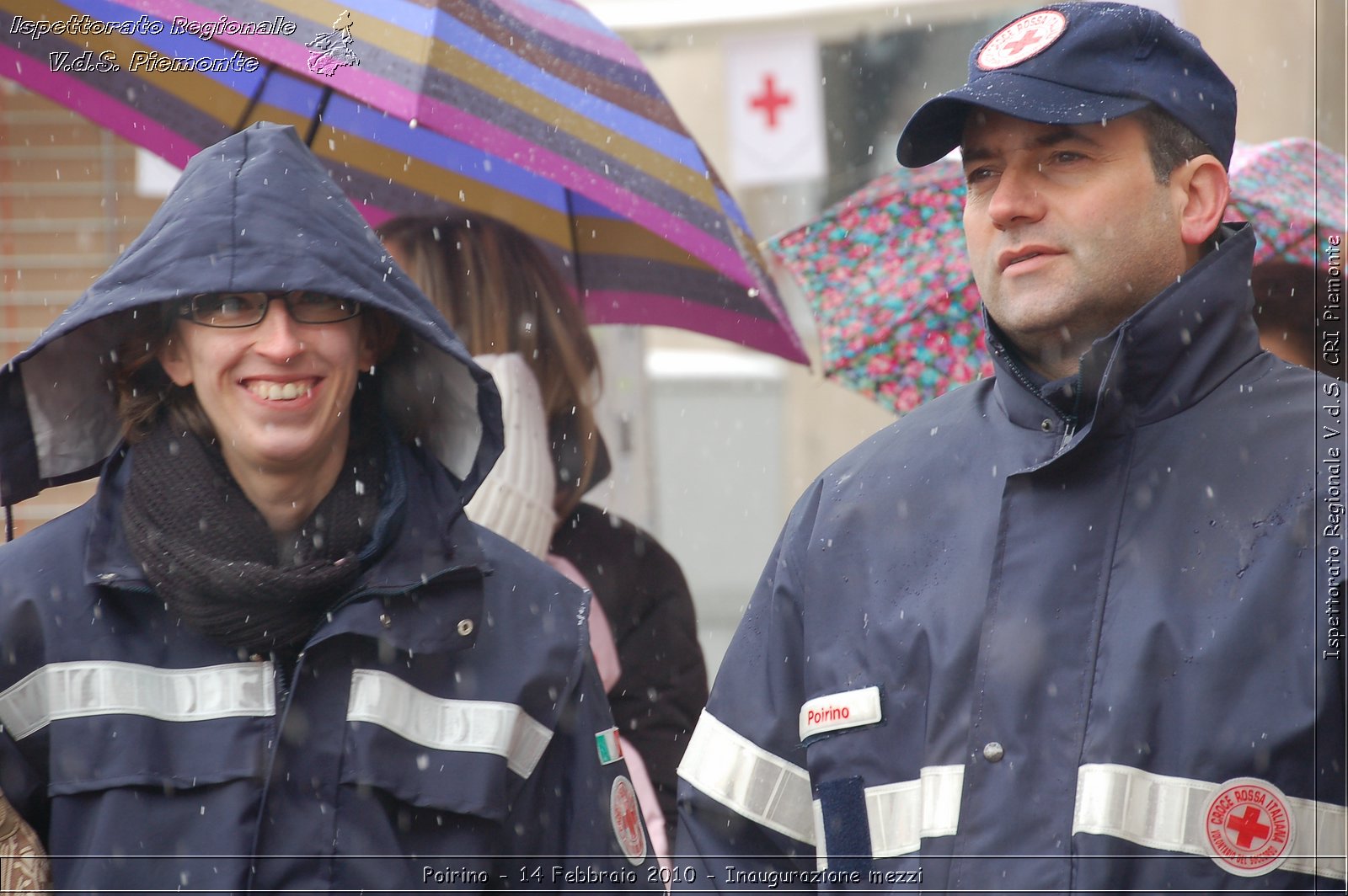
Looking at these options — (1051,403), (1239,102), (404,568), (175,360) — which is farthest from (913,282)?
(1239,102)

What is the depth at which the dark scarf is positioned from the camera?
2711mm

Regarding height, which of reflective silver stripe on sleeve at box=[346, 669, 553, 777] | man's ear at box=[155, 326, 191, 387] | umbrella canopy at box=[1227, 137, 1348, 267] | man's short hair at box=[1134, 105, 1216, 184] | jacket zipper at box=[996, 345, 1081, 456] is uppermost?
umbrella canopy at box=[1227, 137, 1348, 267]

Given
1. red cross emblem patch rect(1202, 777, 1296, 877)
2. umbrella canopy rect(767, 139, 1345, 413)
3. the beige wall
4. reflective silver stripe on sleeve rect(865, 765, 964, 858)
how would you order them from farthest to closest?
the beige wall, umbrella canopy rect(767, 139, 1345, 413), reflective silver stripe on sleeve rect(865, 765, 964, 858), red cross emblem patch rect(1202, 777, 1296, 877)

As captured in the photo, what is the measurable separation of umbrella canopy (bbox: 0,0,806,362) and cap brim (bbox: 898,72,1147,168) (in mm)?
1236

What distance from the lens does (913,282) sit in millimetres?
4832

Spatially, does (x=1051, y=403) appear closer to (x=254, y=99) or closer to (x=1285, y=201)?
(x=1285, y=201)

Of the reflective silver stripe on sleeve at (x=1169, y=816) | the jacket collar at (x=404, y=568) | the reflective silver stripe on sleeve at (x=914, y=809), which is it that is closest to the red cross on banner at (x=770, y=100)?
the jacket collar at (x=404, y=568)

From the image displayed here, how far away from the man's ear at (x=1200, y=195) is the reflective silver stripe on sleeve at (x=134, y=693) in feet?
5.78

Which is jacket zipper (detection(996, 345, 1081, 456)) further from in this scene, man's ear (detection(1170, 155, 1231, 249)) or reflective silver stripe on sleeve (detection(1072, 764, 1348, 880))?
reflective silver stripe on sleeve (detection(1072, 764, 1348, 880))

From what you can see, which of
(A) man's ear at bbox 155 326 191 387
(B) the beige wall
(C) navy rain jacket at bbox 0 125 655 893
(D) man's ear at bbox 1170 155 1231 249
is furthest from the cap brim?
(B) the beige wall

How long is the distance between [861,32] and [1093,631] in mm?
6347

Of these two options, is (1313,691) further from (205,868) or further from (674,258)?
(674,258)

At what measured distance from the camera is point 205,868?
2.65 meters

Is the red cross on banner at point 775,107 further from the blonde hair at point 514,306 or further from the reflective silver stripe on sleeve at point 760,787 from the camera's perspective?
the reflective silver stripe on sleeve at point 760,787
